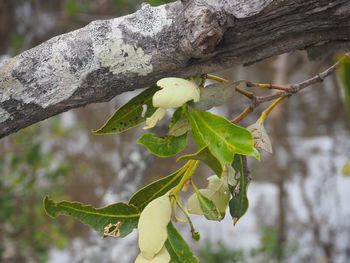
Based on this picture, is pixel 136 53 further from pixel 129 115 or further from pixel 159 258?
pixel 159 258

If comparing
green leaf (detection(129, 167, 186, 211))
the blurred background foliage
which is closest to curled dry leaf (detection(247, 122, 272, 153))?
green leaf (detection(129, 167, 186, 211))

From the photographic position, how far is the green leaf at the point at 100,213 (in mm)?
607

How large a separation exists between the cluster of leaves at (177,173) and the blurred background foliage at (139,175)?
874mm

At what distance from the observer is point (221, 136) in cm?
55

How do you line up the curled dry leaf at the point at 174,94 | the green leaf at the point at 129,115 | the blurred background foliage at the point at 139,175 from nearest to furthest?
the curled dry leaf at the point at 174,94 → the green leaf at the point at 129,115 → the blurred background foliage at the point at 139,175

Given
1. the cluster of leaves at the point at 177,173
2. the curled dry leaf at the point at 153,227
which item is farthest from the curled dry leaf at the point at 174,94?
the curled dry leaf at the point at 153,227

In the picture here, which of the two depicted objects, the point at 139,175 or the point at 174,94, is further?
the point at 139,175

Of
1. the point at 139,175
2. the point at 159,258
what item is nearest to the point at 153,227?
the point at 159,258

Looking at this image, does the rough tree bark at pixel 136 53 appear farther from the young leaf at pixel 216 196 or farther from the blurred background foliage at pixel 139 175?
the blurred background foliage at pixel 139 175

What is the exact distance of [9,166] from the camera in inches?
77.0

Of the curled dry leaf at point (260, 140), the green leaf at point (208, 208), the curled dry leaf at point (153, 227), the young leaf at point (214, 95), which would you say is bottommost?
the green leaf at point (208, 208)

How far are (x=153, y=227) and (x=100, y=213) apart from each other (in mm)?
100

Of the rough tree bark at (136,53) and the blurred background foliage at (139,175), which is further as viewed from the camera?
the blurred background foliage at (139,175)

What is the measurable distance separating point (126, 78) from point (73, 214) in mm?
164
